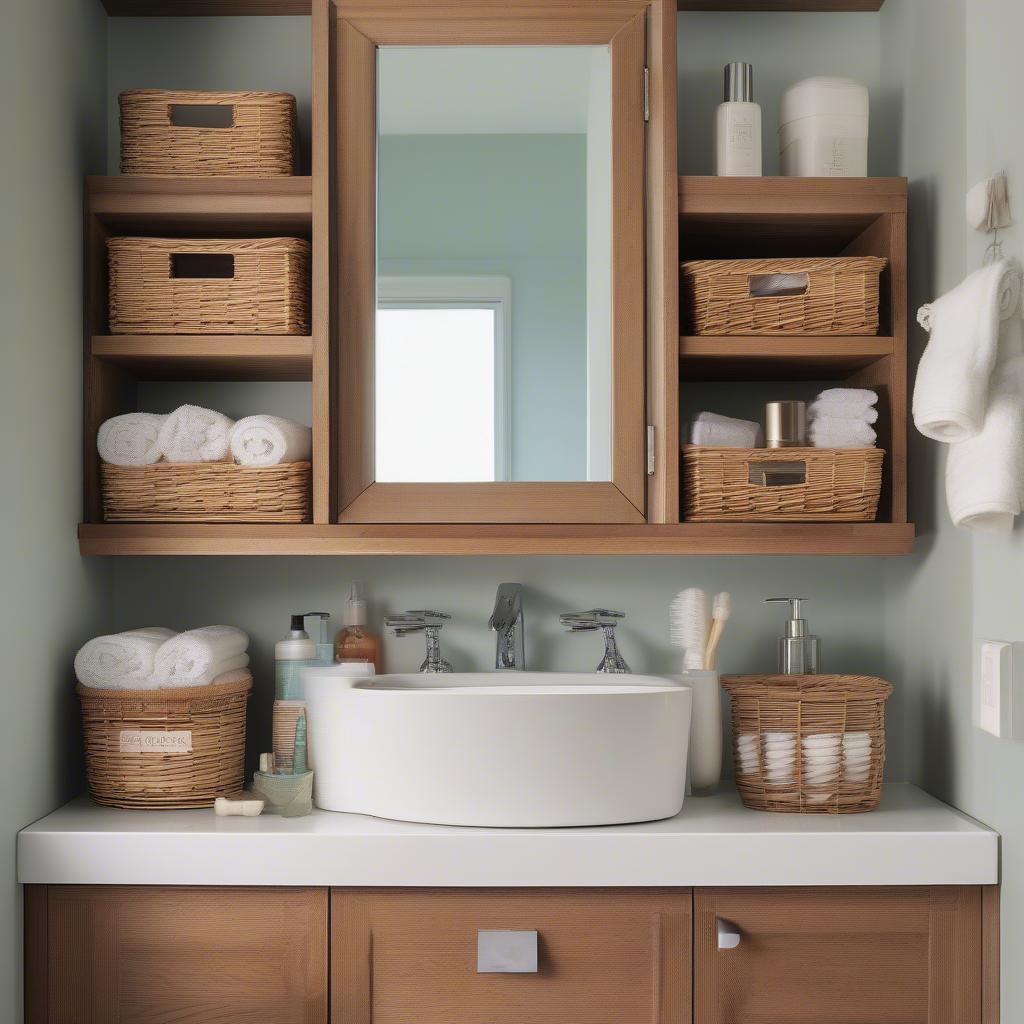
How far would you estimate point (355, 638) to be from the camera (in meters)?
1.76

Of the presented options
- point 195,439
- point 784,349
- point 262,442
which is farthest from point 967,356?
point 195,439

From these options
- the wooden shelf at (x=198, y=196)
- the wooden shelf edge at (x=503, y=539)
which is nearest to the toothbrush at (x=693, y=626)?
the wooden shelf edge at (x=503, y=539)

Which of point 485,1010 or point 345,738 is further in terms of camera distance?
point 345,738

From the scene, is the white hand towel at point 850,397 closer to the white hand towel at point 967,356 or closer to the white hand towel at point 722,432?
the white hand towel at point 722,432

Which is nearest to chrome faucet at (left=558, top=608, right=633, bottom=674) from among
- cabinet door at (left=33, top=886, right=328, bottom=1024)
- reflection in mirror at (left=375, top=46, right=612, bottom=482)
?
reflection in mirror at (left=375, top=46, right=612, bottom=482)

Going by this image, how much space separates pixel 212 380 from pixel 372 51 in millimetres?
586

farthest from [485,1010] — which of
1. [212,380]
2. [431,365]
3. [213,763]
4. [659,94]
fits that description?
[659,94]

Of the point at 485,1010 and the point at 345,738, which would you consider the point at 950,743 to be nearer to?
the point at 485,1010

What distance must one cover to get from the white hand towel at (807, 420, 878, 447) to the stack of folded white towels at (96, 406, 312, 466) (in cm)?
78

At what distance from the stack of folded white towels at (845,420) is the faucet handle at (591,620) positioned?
412 mm

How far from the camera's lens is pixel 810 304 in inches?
64.2

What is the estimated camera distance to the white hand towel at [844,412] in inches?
64.4

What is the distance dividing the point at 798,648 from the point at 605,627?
11.7 inches

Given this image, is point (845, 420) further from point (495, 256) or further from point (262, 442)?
point (262, 442)
